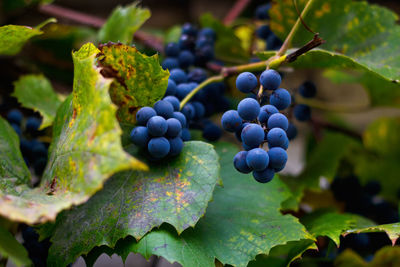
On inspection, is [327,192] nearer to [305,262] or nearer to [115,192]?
[305,262]

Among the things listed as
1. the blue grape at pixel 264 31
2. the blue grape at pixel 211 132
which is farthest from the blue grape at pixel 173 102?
the blue grape at pixel 264 31

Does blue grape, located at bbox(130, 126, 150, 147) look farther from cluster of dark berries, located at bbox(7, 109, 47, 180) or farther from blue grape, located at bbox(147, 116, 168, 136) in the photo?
cluster of dark berries, located at bbox(7, 109, 47, 180)

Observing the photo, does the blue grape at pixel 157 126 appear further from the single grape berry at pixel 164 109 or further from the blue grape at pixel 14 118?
the blue grape at pixel 14 118

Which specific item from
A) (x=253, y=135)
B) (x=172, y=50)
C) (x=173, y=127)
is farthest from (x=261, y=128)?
(x=172, y=50)

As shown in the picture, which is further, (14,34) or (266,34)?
(266,34)

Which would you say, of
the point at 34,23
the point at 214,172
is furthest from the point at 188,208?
the point at 34,23

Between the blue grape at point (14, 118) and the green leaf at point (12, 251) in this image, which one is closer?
the green leaf at point (12, 251)

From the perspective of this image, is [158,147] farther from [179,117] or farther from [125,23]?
[125,23]
